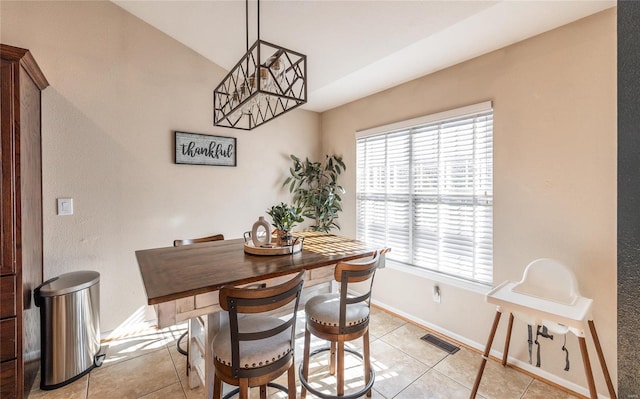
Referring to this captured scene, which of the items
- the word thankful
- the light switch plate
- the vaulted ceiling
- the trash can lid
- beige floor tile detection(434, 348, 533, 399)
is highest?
the vaulted ceiling

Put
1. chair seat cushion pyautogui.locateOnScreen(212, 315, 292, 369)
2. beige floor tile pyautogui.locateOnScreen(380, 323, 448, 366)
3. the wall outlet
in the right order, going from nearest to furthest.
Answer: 1. chair seat cushion pyautogui.locateOnScreen(212, 315, 292, 369)
2. beige floor tile pyautogui.locateOnScreen(380, 323, 448, 366)
3. the wall outlet

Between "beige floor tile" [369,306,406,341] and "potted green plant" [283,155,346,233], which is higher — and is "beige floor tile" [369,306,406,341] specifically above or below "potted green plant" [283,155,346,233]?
below

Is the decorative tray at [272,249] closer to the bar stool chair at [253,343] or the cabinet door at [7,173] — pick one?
the bar stool chair at [253,343]

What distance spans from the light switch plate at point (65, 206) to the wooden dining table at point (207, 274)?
105 centimetres

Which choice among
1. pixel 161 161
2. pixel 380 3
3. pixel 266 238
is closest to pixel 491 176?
pixel 380 3

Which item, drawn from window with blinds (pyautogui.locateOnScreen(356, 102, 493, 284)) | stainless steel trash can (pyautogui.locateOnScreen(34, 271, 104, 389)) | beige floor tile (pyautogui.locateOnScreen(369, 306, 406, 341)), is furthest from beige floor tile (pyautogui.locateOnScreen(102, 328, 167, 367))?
window with blinds (pyautogui.locateOnScreen(356, 102, 493, 284))

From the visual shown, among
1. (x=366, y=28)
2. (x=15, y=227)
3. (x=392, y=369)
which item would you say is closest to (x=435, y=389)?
(x=392, y=369)

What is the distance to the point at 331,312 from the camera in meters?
1.75

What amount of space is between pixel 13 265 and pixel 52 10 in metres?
2.07

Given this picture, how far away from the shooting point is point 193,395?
75.7 inches

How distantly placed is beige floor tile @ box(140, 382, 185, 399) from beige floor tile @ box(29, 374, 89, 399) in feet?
1.54

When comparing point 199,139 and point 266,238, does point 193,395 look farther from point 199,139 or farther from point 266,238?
point 199,139

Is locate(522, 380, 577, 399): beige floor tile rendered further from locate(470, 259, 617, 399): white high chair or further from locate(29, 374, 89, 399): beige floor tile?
locate(29, 374, 89, 399): beige floor tile

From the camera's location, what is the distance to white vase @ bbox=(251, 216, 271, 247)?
2012 millimetres
